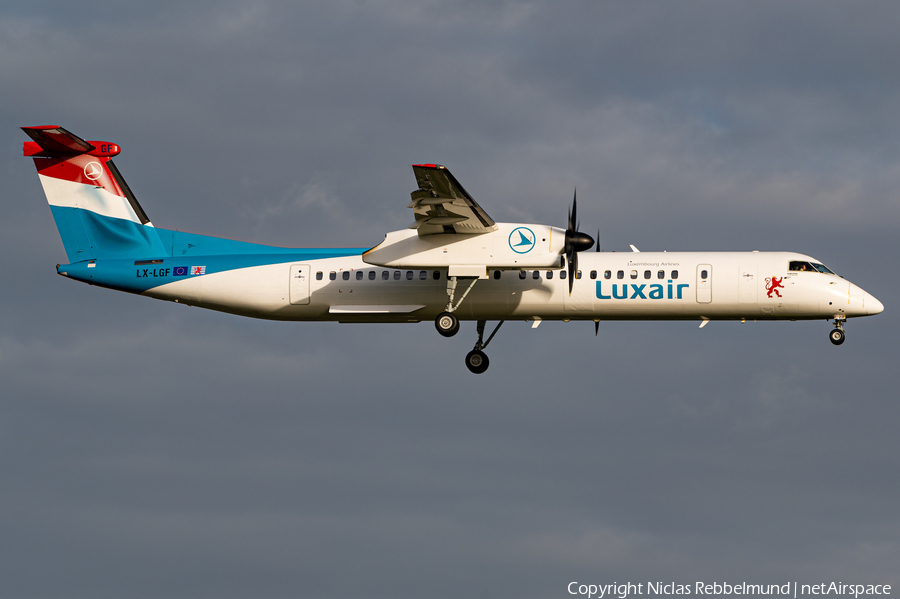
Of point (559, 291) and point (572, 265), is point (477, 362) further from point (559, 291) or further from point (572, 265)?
point (572, 265)

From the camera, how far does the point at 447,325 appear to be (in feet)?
95.6

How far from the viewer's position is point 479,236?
94.4 feet

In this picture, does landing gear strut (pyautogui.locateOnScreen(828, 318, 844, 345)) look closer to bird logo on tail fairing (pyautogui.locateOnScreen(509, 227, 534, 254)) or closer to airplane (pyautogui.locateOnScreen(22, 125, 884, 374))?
airplane (pyautogui.locateOnScreen(22, 125, 884, 374))

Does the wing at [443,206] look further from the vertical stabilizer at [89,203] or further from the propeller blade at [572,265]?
the vertical stabilizer at [89,203]

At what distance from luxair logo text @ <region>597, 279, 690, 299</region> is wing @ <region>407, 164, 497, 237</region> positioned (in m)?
3.98

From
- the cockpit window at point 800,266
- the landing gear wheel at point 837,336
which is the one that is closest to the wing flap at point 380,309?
the cockpit window at point 800,266

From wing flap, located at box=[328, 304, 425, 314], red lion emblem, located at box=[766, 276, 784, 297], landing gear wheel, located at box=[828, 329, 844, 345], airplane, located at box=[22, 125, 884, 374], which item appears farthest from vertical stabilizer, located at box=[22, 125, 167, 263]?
landing gear wheel, located at box=[828, 329, 844, 345]

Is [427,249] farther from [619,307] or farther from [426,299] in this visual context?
[619,307]

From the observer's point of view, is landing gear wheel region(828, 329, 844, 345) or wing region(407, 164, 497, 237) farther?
landing gear wheel region(828, 329, 844, 345)

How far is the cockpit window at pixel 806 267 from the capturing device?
29.4 metres

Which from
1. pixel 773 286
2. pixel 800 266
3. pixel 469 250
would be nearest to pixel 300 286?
pixel 469 250

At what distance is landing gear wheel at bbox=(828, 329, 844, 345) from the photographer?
28.9 metres

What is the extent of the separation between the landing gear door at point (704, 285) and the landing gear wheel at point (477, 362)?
6.79m

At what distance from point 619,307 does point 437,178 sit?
23.6 ft
